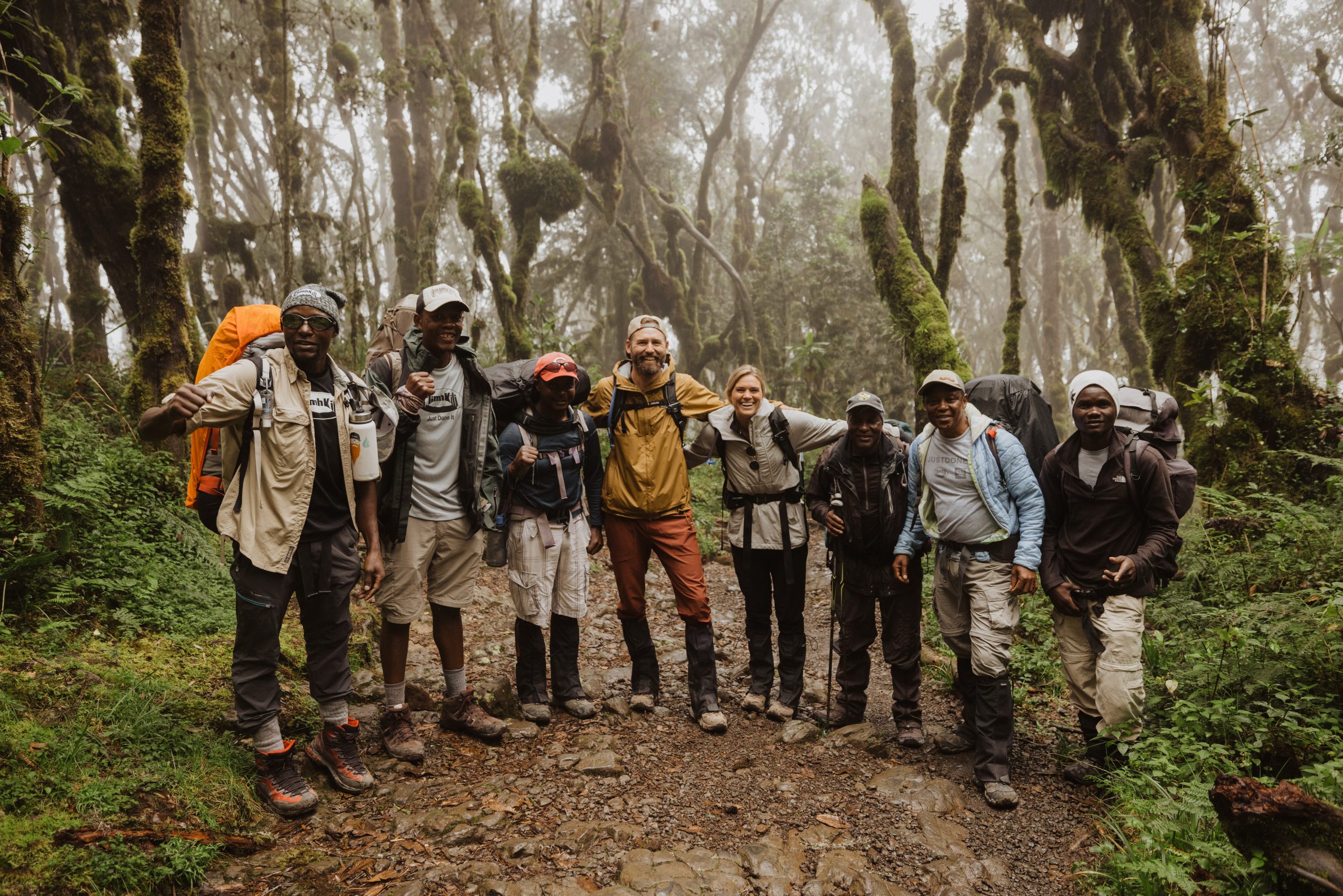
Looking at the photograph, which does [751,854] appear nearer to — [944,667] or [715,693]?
[715,693]

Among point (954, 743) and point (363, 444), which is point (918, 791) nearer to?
point (954, 743)

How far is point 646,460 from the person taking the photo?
4.82 m

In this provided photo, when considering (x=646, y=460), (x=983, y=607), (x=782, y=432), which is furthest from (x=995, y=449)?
(x=646, y=460)

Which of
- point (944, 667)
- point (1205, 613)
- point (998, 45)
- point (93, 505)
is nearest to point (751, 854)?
point (944, 667)

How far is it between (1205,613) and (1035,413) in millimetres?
1724

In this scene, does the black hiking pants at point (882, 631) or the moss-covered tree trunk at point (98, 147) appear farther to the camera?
the moss-covered tree trunk at point (98, 147)

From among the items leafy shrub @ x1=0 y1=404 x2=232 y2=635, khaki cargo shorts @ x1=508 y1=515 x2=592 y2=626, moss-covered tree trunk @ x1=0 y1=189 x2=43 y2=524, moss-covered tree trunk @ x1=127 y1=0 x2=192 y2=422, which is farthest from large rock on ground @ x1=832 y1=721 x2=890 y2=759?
moss-covered tree trunk @ x1=127 y1=0 x2=192 y2=422

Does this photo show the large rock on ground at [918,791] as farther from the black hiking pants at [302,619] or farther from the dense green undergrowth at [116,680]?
the dense green undergrowth at [116,680]

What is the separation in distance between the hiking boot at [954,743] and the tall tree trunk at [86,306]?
11.5m

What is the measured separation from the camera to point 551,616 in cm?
491

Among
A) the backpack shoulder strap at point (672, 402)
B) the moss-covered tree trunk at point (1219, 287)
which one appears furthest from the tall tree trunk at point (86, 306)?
the moss-covered tree trunk at point (1219, 287)

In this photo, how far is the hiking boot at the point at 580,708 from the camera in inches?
193

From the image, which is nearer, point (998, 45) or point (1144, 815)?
point (1144, 815)

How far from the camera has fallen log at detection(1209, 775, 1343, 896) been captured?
8.04 ft
